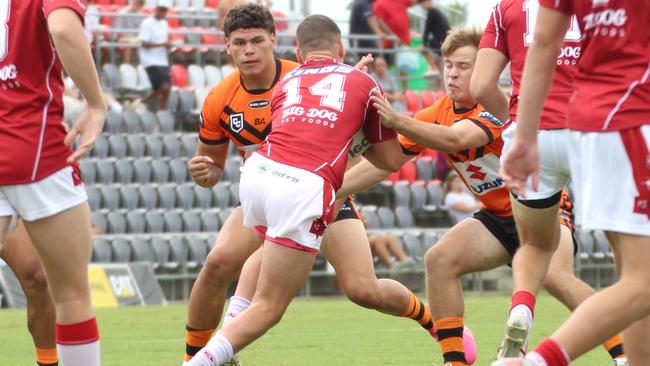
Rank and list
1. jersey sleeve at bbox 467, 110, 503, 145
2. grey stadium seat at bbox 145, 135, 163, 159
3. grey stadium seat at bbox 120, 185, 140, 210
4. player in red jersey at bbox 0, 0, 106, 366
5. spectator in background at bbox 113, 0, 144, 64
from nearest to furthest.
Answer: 1. player in red jersey at bbox 0, 0, 106, 366
2. jersey sleeve at bbox 467, 110, 503, 145
3. grey stadium seat at bbox 120, 185, 140, 210
4. grey stadium seat at bbox 145, 135, 163, 159
5. spectator in background at bbox 113, 0, 144, 64

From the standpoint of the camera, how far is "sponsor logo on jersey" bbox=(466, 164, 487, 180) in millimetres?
7801

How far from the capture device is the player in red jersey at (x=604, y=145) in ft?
15.8

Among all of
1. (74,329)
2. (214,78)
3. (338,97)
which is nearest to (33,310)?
(74,329)

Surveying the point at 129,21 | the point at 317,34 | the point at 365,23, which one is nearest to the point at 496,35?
the point at 317,34

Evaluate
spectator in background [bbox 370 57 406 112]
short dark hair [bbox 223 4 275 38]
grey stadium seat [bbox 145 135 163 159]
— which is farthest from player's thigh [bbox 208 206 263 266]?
spectator in background [bbox 370 57 406 112]

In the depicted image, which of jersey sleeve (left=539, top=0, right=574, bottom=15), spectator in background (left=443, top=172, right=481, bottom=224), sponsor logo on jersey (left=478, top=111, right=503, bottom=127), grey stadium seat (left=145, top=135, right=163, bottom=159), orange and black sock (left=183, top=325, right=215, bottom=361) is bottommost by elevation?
spectator in background (left=443, top=172, right=481, bottom=224)

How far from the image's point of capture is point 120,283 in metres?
16.4

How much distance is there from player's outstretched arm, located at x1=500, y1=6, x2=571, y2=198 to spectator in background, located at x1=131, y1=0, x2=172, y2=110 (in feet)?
49.3

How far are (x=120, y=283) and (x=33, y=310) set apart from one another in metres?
9.08

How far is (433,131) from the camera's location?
6.68 meters

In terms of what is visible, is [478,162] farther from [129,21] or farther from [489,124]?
[129,21]

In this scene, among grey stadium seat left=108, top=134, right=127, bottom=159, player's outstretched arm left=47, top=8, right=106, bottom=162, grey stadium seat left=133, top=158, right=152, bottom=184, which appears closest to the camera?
player's outstretched arm left=47, top=8, right=106, bottom=162

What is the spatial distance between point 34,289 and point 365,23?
14.7 meters

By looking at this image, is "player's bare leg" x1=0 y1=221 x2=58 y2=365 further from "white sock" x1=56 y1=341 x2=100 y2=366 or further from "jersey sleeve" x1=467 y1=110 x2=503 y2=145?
"jersey sleeve" x1=467 y1=110 x2=503 y2=145
